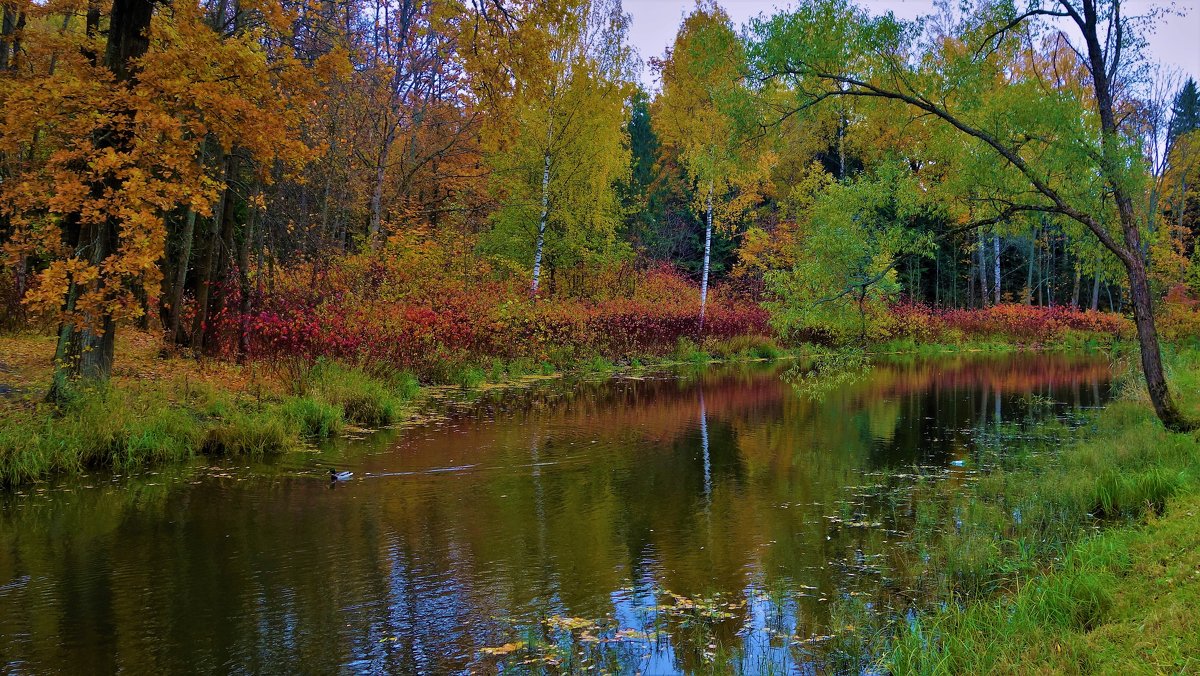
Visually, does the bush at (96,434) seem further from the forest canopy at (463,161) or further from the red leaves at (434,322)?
the red leaves at (434,322)

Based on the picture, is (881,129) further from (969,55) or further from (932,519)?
(932,519)

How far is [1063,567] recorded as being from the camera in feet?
17.3

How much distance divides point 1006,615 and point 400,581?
417cm

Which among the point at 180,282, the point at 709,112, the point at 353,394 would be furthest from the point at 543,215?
the point at 353,394

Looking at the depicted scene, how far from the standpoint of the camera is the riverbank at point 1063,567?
151 inches

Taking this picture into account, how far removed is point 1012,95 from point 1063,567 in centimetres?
653

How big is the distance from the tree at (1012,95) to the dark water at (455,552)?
3400 millimetres

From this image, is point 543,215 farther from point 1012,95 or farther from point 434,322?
point 1012,95

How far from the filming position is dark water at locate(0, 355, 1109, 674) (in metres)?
4.73

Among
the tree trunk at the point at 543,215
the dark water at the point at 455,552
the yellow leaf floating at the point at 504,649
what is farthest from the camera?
the tree trunk at the point at 543,215

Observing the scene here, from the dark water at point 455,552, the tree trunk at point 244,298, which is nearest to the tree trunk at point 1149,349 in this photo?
the dark water at point 455,552

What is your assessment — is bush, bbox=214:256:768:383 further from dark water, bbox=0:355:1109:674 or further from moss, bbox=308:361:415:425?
dark water, bbox=0:355:1109:674

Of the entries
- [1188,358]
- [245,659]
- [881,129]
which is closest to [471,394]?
[245,659]

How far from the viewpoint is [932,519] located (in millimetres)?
7156
